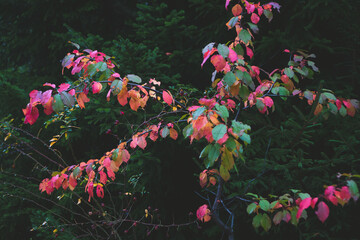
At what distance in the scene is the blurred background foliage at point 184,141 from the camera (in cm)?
223

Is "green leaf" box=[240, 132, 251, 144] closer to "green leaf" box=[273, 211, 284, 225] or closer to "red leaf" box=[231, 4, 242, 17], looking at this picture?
"green leaf" box=[273, 211, 284, 225]

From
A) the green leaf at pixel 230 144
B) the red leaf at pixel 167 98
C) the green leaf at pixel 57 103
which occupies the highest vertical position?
the green leaf at pixel 57 103

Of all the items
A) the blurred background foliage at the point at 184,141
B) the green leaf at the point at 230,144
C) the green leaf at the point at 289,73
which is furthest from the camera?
the blurred background foliage at the point at 184,141

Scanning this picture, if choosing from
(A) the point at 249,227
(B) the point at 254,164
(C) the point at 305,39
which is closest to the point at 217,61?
(B) the point at 254,164

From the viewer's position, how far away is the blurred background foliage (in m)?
2.23

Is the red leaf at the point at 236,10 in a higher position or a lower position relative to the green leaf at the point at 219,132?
higher

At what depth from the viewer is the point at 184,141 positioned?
9.73 ft

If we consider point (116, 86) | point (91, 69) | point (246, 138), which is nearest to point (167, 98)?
point (116, 86)

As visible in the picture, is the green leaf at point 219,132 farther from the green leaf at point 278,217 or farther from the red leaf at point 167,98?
the green leaf at point 278,217

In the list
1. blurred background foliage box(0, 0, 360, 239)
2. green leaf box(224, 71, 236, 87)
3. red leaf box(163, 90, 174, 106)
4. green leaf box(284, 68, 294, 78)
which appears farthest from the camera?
blurred background foliage box(0, 0, 360, 239)

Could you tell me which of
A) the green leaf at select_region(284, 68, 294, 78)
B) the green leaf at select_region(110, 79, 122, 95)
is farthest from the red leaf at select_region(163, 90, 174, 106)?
the green leaf at select_region(284, 68, 294, 78)

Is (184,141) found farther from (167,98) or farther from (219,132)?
(219,132)

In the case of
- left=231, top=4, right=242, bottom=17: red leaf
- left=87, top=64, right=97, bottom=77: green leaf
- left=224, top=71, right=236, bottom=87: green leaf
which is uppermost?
left=231, top=4, right=242, bottom=17: red leaf

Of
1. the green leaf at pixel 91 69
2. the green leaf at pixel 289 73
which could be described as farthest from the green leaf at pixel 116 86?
the green leaf at pixel 289 73
